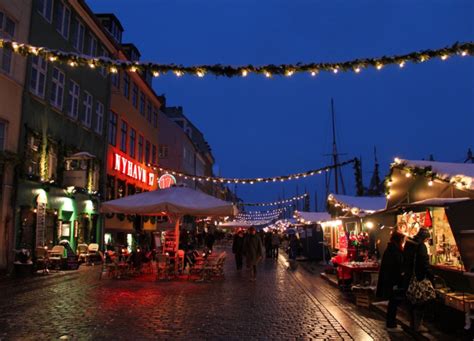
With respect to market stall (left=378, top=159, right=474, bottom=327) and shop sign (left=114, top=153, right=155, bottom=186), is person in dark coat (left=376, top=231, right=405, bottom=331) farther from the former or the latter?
shop sign (left=114, top=153, right=155, bottom=186)

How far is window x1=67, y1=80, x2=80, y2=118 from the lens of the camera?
79.6 ft

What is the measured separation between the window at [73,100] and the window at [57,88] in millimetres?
951

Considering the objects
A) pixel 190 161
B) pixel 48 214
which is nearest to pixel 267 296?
pixel 48 214

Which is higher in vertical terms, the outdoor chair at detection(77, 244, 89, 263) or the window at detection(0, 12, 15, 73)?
the window at detection(0, 12, 15, 73)

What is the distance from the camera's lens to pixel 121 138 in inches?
1280

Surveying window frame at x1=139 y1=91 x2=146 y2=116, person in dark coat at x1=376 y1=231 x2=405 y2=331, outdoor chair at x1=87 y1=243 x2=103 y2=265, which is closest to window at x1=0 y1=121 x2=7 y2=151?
outdoor chair at x1=87 y1=243 x2=103 y2=265

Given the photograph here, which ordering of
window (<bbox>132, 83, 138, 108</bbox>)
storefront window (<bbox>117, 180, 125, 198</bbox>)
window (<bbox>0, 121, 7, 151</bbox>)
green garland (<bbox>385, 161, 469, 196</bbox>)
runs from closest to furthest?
green garland (<bbox>385, 161, 469, 196</bbox>) < window (<bbox>0, 121, 7, 151</bbox>) < storefront window (<bbox>117, 180, 125, 198</bbox>) < window (<bbox>132, 83, 138, 108</bbox>)

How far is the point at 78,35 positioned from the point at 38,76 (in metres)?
5.23

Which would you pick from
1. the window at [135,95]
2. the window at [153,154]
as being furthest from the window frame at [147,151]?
the window at [135,95]

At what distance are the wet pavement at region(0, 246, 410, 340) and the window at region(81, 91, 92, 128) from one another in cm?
1201

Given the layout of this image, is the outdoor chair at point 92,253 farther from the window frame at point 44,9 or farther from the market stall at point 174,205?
the window frame at point 44,9

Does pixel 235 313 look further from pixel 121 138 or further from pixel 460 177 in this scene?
pixel 121 138

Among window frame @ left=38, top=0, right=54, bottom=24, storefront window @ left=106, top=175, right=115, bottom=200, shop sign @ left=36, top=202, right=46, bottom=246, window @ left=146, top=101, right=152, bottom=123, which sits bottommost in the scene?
shop sign @ left=36, top=202, right=46, bottom=246

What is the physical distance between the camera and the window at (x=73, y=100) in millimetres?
24266
